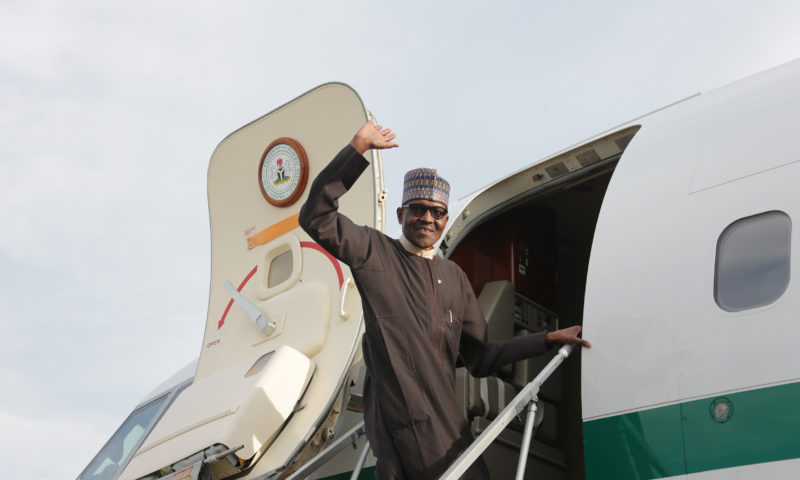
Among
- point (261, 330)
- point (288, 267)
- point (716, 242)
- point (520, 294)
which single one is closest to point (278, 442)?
point (261, 330)

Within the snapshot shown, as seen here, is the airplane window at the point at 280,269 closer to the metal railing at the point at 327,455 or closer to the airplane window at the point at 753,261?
the metal railing at the point at 327,455

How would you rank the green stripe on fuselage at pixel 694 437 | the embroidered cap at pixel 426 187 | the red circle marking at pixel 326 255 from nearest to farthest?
the green stripe on fuselage at pixel 694 437 → the embroidered cap at pixel 426 187 → the red circle marking at pixel 326 255

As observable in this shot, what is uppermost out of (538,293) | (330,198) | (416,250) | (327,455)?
(538,293)

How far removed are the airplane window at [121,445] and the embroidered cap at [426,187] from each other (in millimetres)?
4138

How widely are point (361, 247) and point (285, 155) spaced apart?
2.10 meters

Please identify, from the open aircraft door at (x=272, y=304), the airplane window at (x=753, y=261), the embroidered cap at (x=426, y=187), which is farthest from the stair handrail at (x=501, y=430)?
the open aircraft door at (x=272, y=304)

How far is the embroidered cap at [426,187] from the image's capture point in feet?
12.8

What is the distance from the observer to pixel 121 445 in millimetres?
7387

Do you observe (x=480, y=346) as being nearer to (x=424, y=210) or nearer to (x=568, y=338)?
(x=568, y=338)

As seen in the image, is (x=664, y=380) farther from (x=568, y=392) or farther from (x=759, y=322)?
(x=568, y=392)

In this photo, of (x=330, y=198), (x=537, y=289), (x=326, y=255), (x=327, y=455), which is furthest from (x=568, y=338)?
(x=537, y=289)

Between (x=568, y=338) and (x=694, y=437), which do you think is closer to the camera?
(x=694, y=437)

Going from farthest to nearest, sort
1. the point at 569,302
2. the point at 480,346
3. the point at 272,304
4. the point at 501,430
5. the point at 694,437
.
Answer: the point at 569,302 < the point at 272,304 < the point at 480,346 < the point at 501,430 < the point at 694,437

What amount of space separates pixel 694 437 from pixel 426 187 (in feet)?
4.98
